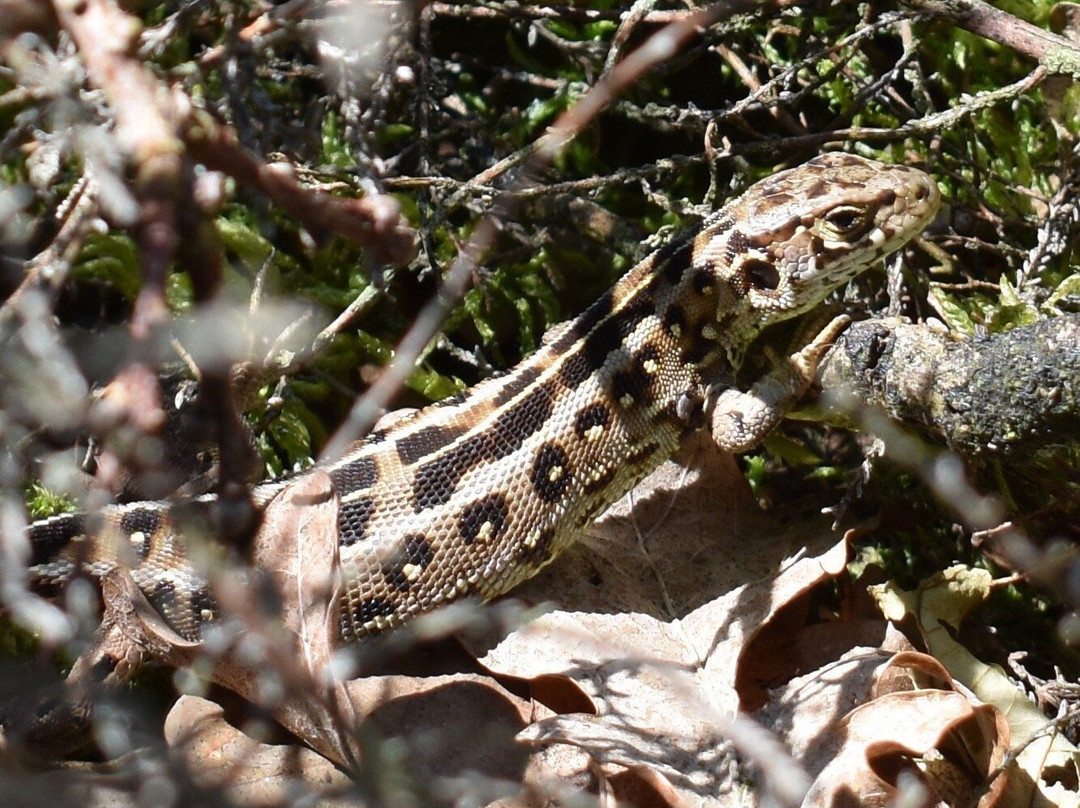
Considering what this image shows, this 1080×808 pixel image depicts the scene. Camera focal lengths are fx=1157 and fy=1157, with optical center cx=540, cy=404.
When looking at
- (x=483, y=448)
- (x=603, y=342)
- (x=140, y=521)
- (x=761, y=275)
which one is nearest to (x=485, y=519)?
(x=483, y=448)

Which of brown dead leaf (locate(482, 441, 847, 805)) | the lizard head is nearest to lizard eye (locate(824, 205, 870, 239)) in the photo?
the lizard head

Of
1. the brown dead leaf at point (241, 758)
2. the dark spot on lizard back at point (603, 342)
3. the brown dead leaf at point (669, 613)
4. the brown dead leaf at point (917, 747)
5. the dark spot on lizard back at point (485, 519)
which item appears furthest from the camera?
the dark spot on lizard back at point (603, 342)

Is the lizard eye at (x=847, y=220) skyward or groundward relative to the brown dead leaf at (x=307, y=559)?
skyward

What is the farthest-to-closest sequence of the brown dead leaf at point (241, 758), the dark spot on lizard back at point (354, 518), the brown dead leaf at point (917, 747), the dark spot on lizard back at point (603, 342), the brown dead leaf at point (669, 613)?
the dark spot on lizard back at point (603, 342)
the dark spot on lizard back at point (354, 518)
the brown dead leaf at point (669, 613)
the brown dead leaf at point (241, 758)
the brown dead leaf at point (917, 747)

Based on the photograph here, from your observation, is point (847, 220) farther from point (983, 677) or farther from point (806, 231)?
point (983, 677)

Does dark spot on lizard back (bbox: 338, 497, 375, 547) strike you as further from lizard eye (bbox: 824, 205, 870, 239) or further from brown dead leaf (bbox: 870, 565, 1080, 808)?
lizard eye (bbox: 824, 205, 870, 239)

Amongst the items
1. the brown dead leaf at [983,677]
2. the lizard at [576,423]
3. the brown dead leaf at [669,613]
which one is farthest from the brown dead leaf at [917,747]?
the lizard at [576,423]

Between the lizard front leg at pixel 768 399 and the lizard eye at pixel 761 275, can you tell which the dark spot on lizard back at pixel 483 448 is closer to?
the lizard front leg at pixel 768 399
